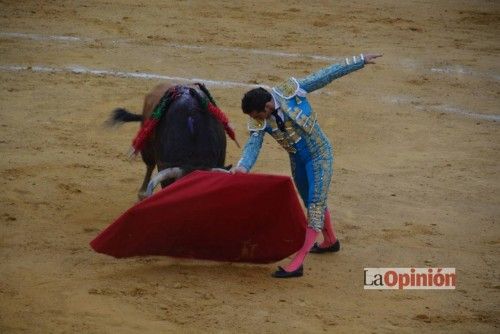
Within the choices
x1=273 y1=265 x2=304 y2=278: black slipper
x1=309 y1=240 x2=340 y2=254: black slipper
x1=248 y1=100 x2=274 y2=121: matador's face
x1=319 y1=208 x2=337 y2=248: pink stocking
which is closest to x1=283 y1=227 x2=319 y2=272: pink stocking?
x1=273 y1=265 x2=304 y2=278: black slipper

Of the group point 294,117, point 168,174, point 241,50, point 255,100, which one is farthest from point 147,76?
point 255,100

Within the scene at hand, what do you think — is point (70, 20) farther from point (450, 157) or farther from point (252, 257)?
point (252, 257)

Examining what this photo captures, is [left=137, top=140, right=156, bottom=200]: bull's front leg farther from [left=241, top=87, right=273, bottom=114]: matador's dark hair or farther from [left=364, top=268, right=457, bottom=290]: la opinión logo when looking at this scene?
[left=364, top=268, right=457, bottom=290]: la opinión logo

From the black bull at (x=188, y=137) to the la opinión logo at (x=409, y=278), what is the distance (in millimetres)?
1210

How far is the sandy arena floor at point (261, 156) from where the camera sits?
5.21m

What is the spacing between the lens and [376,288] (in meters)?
5.60

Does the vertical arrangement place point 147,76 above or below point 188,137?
below

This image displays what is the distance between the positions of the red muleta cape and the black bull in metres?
0.46

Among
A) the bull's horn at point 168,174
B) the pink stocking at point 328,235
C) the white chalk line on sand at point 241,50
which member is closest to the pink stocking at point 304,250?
the pink stocking at point 328,235

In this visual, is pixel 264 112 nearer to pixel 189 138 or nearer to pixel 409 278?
pixel 189 138

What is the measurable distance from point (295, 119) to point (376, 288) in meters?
1.12

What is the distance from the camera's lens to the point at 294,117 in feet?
17.9

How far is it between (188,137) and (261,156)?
1.87 metres

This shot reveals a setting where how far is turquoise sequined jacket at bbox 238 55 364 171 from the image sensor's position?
5.45 meters
